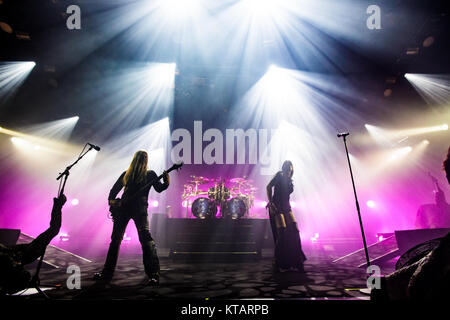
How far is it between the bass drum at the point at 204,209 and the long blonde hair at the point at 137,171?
12.2 ft

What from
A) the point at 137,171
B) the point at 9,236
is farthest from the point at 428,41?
the point at 9,236

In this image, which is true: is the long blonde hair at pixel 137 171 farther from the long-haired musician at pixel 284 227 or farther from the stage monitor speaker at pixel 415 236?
the stage monitor speaker at pixel 415 236

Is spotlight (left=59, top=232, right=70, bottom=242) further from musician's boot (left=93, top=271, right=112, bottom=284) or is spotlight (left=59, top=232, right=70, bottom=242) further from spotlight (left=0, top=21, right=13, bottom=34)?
musician's boot (left=93, top=271, right=112, bottom=284)

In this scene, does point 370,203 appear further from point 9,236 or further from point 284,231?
point 9,236

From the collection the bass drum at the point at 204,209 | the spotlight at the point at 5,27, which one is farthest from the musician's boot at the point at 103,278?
the spotlight at the point at 5,27

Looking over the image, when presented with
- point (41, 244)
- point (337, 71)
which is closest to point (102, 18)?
point (41, 244)

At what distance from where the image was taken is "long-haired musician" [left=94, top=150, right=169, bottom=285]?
123 inches

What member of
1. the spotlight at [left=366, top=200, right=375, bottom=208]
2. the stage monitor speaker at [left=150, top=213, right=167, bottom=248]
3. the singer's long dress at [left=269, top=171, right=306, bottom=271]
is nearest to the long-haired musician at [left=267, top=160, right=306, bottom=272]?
the singer's long dress at [left=269, top=171, right=306, bottom=271]

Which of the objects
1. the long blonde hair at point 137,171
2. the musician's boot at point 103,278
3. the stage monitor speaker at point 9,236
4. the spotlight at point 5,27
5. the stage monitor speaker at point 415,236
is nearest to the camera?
the musician's boot at point 103,278

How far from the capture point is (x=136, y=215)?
3312 mm

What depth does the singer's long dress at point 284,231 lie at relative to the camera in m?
3.98

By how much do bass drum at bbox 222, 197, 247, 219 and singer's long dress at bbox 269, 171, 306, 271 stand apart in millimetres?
2778

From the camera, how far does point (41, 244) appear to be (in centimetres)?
251

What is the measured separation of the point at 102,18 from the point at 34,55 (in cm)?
276
